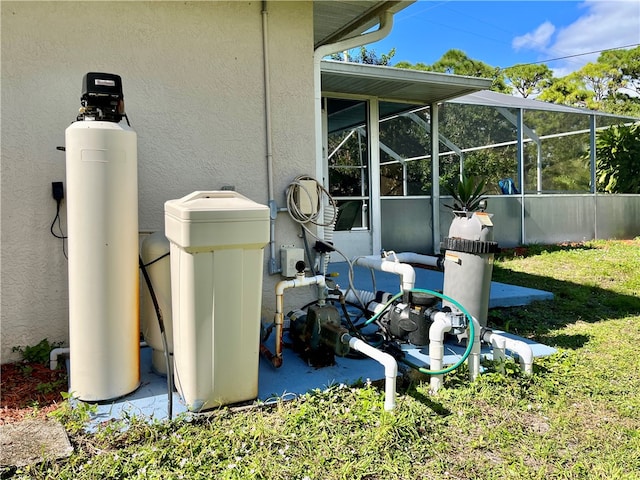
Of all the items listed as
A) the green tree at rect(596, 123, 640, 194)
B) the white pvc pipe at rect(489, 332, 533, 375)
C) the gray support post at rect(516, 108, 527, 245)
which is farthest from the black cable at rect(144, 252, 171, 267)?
the green tree at rect(596, 123, 640, 194)

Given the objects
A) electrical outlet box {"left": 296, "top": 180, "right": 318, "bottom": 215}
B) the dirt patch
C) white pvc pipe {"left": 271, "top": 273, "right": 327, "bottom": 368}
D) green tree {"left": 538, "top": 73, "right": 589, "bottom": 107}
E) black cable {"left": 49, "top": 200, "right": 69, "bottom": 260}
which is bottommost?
the dirt patch

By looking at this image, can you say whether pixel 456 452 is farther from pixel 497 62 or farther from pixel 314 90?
pixel 497 62

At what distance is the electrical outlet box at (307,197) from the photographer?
11.8 ft

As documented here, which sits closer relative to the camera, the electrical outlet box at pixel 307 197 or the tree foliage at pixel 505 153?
the electrical outlet box at pixel 307 197

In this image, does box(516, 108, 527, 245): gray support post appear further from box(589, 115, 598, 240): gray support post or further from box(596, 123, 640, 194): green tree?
box(596, 123, 640, 194): green tree

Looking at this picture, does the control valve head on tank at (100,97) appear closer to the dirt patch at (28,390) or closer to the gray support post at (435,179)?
the dirt patch at (28,390)

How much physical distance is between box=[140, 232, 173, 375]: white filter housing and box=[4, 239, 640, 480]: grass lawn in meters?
0.57

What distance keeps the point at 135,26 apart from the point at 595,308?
4848mm

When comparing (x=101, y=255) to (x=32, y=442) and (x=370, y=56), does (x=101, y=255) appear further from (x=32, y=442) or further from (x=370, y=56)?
(x=370, y=56)

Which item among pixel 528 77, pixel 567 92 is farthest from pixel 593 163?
pixel 528 77

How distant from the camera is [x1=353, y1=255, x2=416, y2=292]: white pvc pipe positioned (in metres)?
3.06

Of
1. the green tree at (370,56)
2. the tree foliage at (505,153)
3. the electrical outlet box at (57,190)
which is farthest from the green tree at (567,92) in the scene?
the electrical outlet box at (57,190)

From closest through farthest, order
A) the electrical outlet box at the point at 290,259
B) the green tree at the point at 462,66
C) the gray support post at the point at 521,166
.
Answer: the electrical outlet box at the point at 290,259 < the gray support post at the point at 521,166 < the green tree at the point at 462,66

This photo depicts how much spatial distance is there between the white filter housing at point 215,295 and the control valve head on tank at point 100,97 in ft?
1.96
